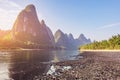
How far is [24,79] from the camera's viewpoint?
93.3ft

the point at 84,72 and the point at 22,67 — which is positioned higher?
the point at 22,67

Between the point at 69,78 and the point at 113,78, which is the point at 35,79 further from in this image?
the point at 113,78

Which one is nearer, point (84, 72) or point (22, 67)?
point (84, 72)

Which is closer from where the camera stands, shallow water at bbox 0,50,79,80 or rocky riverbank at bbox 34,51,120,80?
rocky riverbank at bbox 34,51,120,80

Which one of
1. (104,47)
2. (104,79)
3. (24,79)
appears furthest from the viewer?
(104,47)

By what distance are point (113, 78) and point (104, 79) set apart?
161 cm

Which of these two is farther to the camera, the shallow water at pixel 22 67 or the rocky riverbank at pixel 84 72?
the shallow water at pixel 22 67

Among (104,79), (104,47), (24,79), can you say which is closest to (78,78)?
(104,79)

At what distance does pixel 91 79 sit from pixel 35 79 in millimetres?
8136

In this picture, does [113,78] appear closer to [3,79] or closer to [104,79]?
[104,79]

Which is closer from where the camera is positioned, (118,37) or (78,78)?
(78,78)

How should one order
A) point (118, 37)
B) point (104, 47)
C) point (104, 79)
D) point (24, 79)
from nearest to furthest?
point (104, 79) → point (24, 79) → point (118, 37) → point (104, 47)

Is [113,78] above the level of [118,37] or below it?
below

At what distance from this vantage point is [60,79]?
26781mm
